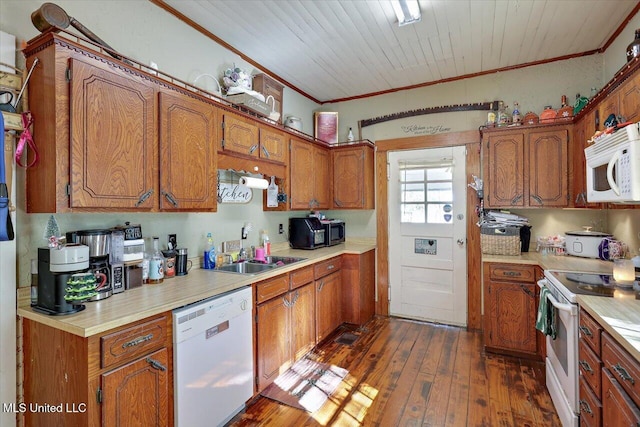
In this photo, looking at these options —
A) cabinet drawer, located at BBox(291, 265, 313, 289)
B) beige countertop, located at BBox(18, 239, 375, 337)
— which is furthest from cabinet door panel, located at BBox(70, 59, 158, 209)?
cabinet drawer, located at BBox(291, 265, 313, 289)

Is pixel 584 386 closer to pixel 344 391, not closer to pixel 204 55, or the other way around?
pixel 344 391

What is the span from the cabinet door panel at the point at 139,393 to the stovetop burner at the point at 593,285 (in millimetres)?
2247

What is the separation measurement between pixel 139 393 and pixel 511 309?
114 inches

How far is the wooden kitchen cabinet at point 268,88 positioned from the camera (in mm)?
2984

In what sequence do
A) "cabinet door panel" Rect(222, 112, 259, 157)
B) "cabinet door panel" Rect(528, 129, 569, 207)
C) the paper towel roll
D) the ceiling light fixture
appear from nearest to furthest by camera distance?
1. the ceiling light fixture
2. "cabinet door panel" Rect(222, 112, 259, 157)
3. the paper towel roll
4. "cabinet door panel" Rect(528, 129, 569, 207)

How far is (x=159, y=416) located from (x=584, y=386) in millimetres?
2183

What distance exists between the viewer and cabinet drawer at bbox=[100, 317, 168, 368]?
4.30 feet

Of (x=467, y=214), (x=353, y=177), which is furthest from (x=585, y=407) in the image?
(x=353, y=177)

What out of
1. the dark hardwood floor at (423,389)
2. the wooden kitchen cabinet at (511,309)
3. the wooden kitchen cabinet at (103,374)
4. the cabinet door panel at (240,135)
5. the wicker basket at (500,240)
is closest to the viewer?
the wooden kitchen cabinet at (103,374)

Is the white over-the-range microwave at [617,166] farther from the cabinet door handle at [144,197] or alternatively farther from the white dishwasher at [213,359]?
the cabinet door handle at [144,197]

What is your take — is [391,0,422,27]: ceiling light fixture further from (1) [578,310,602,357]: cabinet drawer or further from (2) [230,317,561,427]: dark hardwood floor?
(2) [230,317,561,427]: dark hardwood floor

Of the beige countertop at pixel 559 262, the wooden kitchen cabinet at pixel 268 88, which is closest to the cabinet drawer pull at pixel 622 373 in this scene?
the beige countertop at pixel 559 262

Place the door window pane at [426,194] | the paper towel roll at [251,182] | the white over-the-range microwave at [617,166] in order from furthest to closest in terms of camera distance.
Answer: the door window pane at [426,194] → the paper towel roll at [251,182] → the white over-the-range microwave at [617,166]

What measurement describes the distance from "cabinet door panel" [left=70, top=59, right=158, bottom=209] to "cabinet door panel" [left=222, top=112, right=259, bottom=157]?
58 centimetres
